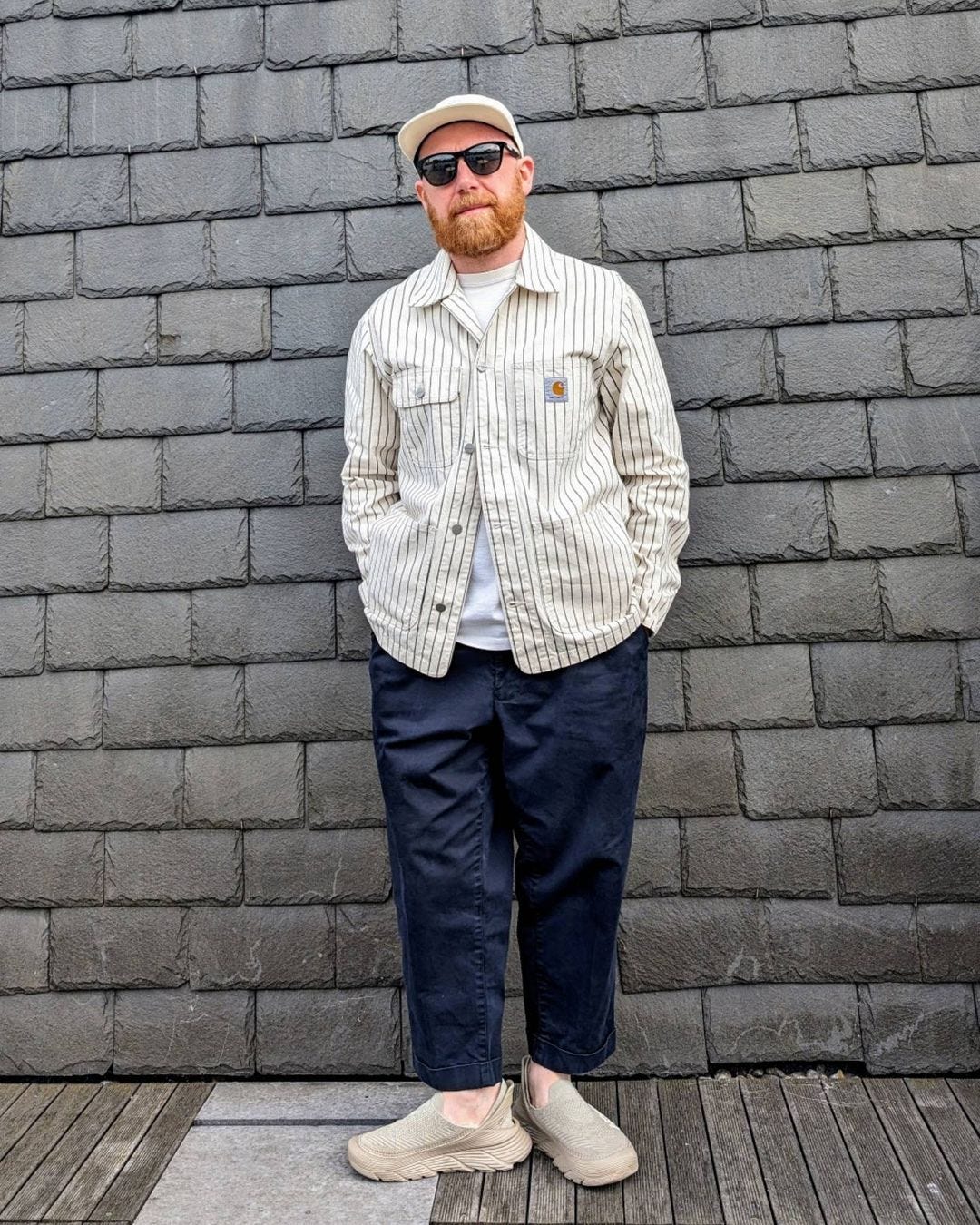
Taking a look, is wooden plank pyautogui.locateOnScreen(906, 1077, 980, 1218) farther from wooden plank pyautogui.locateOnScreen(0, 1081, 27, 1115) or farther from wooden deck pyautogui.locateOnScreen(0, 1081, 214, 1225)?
wooden plank pyautogui.locateOnScreen(0, 1081, 27, 1115)

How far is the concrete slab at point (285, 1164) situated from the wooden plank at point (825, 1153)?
26.7 inches

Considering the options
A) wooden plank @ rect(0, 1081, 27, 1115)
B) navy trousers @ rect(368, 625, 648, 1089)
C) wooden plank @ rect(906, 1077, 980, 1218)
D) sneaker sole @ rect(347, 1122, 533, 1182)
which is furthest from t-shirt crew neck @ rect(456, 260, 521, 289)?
wooden plank @ rect(0, 1081, 27, 1115)

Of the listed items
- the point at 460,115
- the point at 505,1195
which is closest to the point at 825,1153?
the point at 505,1195

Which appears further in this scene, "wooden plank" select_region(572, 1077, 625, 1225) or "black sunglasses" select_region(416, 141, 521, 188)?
"black sunglasses" select_region(416, 141, 521, 188)

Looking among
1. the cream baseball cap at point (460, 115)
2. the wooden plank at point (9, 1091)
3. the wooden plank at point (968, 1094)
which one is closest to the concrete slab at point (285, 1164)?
the wooden plank at point (9, 1091)

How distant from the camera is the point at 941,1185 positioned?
1849 millimetres

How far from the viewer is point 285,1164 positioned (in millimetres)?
2004

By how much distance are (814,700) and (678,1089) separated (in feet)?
2.86

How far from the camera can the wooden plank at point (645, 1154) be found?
1815 millimetres

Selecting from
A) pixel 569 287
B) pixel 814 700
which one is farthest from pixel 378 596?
pixel 814 700

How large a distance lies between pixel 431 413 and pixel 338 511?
0.53 metres

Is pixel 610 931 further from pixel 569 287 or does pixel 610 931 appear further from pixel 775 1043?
pixel 569 287

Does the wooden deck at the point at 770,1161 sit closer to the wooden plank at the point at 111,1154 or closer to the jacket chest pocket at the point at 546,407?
the wooden plank at the point at 111,1154

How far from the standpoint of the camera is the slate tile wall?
7.64ft
